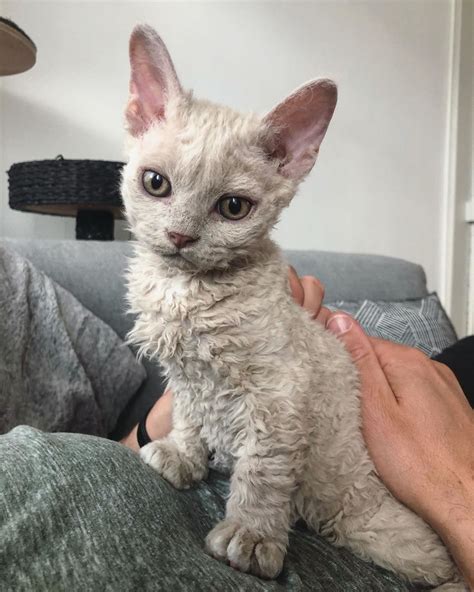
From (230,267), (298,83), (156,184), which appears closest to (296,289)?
(230,267)

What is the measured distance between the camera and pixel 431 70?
2.63 metres

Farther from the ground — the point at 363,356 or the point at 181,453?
the point at 363,356

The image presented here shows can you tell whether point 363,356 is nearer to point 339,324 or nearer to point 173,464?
point 339,324

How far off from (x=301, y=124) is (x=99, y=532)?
0.54 m

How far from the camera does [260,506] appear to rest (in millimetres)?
633

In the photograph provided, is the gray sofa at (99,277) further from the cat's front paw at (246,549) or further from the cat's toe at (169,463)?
the cat's front paw at (246,549)

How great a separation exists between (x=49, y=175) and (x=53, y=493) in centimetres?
116

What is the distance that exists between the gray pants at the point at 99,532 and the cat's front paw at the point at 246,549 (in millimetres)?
16

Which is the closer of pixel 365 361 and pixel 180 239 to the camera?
pixel 180 239

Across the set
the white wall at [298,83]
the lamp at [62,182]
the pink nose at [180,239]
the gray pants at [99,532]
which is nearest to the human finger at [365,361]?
the gray pants at [99,532]

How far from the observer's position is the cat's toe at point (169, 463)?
70 cm

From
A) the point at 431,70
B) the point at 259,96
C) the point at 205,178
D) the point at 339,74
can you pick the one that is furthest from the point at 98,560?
the point at 431,70

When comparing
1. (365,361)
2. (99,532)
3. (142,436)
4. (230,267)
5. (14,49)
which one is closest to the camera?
(99,532)

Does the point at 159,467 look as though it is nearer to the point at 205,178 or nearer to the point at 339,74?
the point at 205,178
